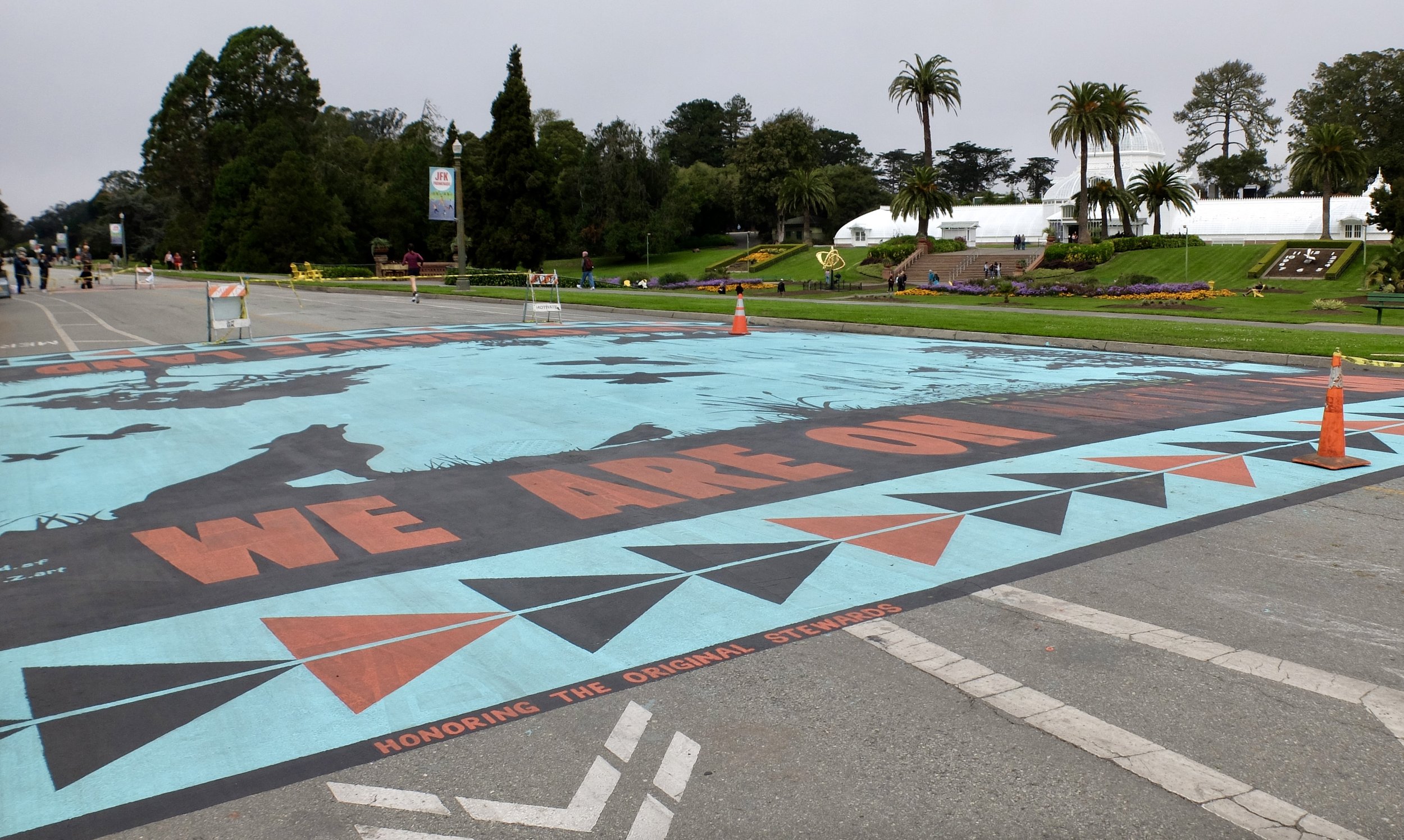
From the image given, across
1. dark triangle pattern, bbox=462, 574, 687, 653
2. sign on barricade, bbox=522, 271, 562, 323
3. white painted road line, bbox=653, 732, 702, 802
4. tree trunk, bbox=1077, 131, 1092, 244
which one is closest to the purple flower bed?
tree trunk, bbox=1077, 131, 1092, 244

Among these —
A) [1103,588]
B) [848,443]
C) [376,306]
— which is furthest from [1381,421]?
[376,306]

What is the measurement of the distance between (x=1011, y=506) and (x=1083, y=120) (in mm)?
61529

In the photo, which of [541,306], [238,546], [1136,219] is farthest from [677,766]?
[1136,219]

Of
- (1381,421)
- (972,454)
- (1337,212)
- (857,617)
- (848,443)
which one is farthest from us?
(1337,212)

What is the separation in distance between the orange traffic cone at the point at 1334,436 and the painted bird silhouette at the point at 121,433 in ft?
38.1

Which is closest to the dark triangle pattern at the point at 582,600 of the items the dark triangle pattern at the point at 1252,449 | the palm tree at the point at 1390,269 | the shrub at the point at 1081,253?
the dark triangle pattern at the point at 1252,449

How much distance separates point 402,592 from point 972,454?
5.65 metres

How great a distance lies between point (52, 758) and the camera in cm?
409

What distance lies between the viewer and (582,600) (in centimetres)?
585

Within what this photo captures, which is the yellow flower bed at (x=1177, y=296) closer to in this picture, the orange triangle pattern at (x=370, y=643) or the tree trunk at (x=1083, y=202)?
the tree trunk at (x=1083, y=202)

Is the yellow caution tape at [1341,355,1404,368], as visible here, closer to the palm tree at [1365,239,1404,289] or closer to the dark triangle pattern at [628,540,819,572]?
the dark triangle pattern at [628,540,819,572]

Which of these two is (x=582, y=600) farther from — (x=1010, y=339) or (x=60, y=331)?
(x=60, y=331)

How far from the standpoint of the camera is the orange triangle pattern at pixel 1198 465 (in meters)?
8.62

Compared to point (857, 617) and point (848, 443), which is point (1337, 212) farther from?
point (857, 617)
